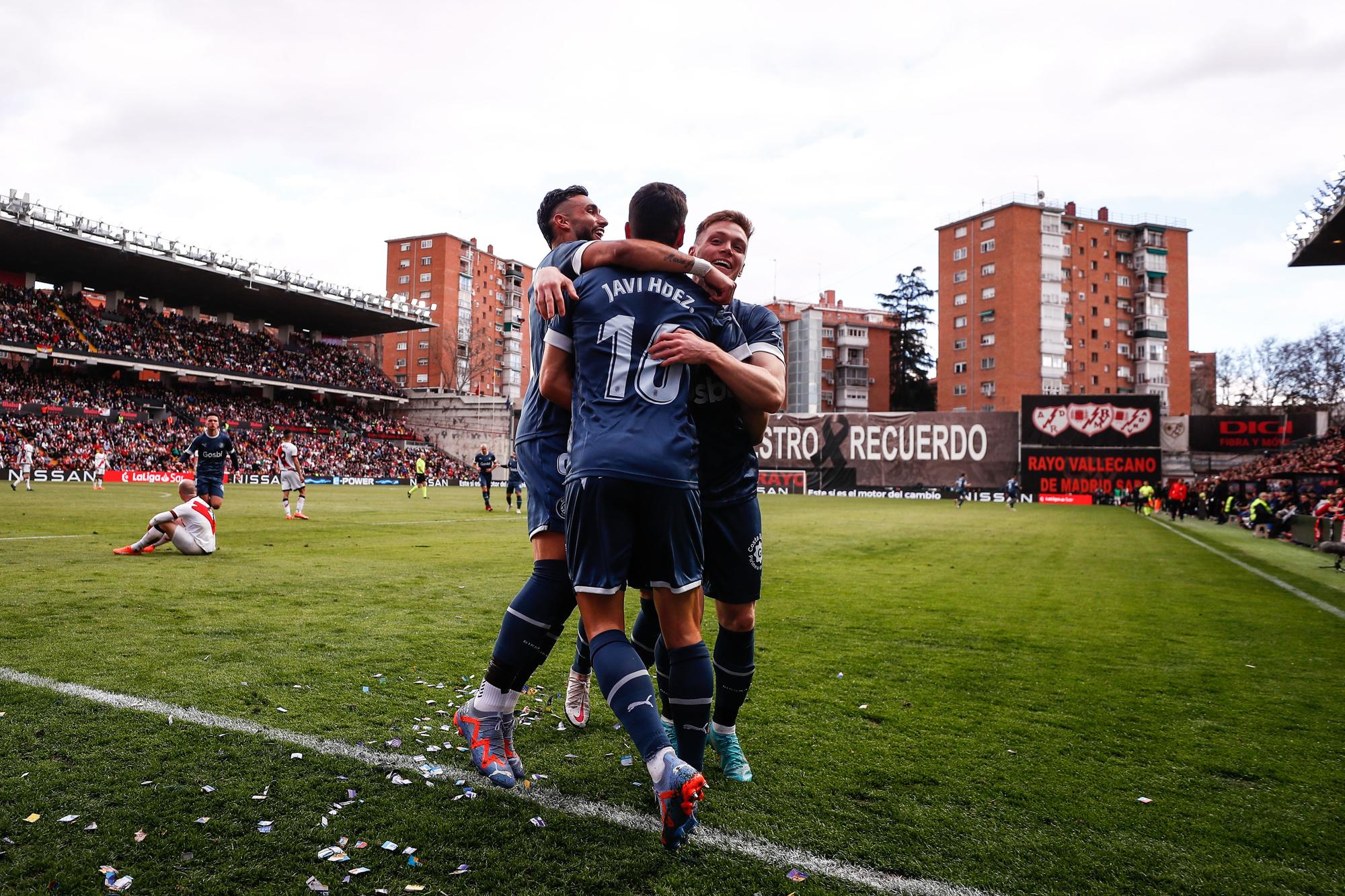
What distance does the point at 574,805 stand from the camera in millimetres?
2723

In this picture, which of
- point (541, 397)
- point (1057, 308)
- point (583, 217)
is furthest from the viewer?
point (1057, 308)

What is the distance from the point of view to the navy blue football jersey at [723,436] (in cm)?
296

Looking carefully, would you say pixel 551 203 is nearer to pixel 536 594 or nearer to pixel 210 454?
pixel 536 594

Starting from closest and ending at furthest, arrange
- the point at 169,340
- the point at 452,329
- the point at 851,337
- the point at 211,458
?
the point at 211,458 → the point at 169,340 → the point at 851,337 → the point at 452,329

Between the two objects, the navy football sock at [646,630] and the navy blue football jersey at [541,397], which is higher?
the navy blue football jersey at [541,397]

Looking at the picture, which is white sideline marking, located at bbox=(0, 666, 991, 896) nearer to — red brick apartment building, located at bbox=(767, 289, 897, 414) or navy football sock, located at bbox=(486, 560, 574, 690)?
navy football sock, located at bbox=(486, 560, 574, 690)

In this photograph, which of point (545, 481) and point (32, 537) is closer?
point (545, 481)

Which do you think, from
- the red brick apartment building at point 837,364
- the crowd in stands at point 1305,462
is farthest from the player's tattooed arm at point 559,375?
the red brick apartment building at point 837,364

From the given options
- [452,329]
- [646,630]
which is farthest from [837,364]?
[646,630]

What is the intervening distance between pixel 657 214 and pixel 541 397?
850 millimetres

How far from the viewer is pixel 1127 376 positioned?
7400 centimetres

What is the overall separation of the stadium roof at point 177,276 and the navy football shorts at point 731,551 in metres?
45.7

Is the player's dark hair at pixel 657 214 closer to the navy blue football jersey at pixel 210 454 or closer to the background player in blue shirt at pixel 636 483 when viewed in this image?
the background player in blue shirt at pixel 636 483

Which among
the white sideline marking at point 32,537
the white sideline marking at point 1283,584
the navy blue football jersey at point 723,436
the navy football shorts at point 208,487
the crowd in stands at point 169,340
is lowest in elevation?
the white sideline marking at point 1283,584
